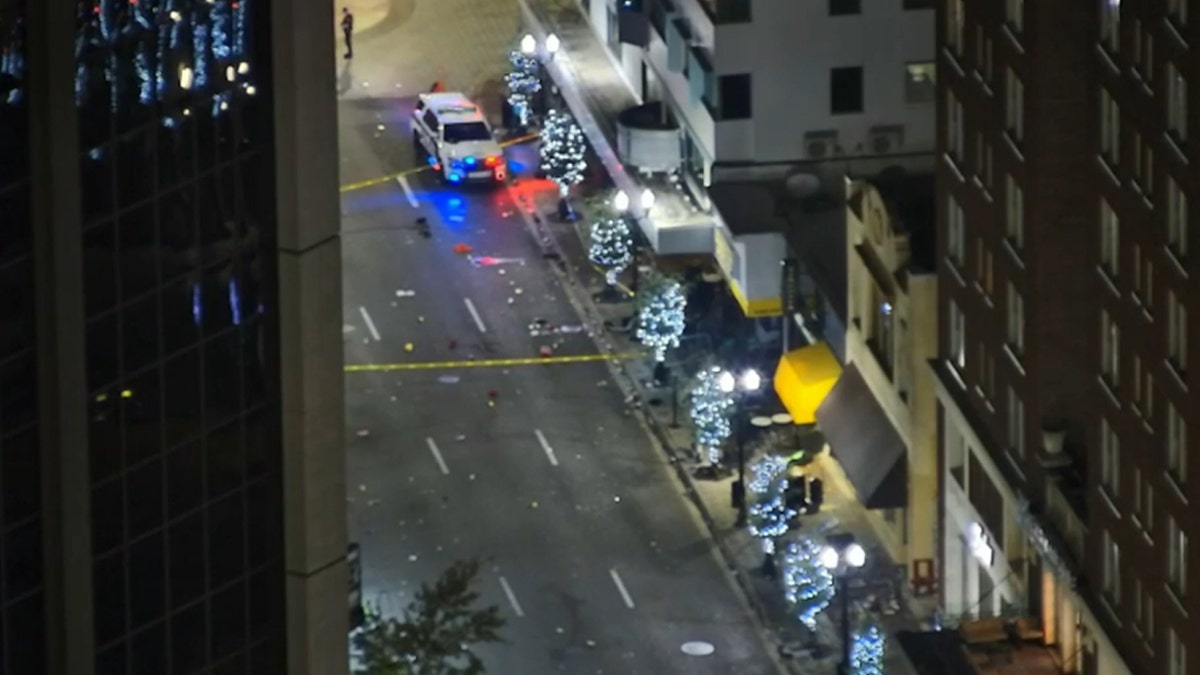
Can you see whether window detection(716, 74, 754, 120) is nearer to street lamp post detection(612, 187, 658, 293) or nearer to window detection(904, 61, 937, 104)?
window detection(904, 61, 937, 104)

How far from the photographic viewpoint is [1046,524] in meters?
77.8

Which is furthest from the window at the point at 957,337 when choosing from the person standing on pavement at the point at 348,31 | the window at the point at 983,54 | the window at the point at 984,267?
the person standing on pavement at the point at 348,31

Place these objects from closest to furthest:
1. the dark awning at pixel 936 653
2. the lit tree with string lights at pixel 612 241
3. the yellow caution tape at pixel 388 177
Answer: the dark awning at pixel 936 653, the lit tree with string lights at pixel 612 241, the yellow caution tape at pixel 388 177

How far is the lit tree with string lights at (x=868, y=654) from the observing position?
80062 millimetres

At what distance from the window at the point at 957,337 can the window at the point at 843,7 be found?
18.9m

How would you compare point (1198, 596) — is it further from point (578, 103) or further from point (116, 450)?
point (578, 103)

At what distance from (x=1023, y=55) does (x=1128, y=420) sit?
29.9 ft

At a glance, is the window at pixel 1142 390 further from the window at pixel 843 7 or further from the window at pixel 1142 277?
the window at pixel 843 7

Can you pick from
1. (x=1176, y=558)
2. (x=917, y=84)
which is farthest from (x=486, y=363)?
(x=1176, y=558)

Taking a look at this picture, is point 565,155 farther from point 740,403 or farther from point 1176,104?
point 1176,104

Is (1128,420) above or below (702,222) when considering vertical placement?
above

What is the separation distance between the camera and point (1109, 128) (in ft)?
237

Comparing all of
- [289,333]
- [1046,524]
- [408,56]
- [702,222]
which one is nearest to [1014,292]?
[1046,524]

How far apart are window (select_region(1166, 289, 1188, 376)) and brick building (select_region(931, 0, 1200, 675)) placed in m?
0.06
